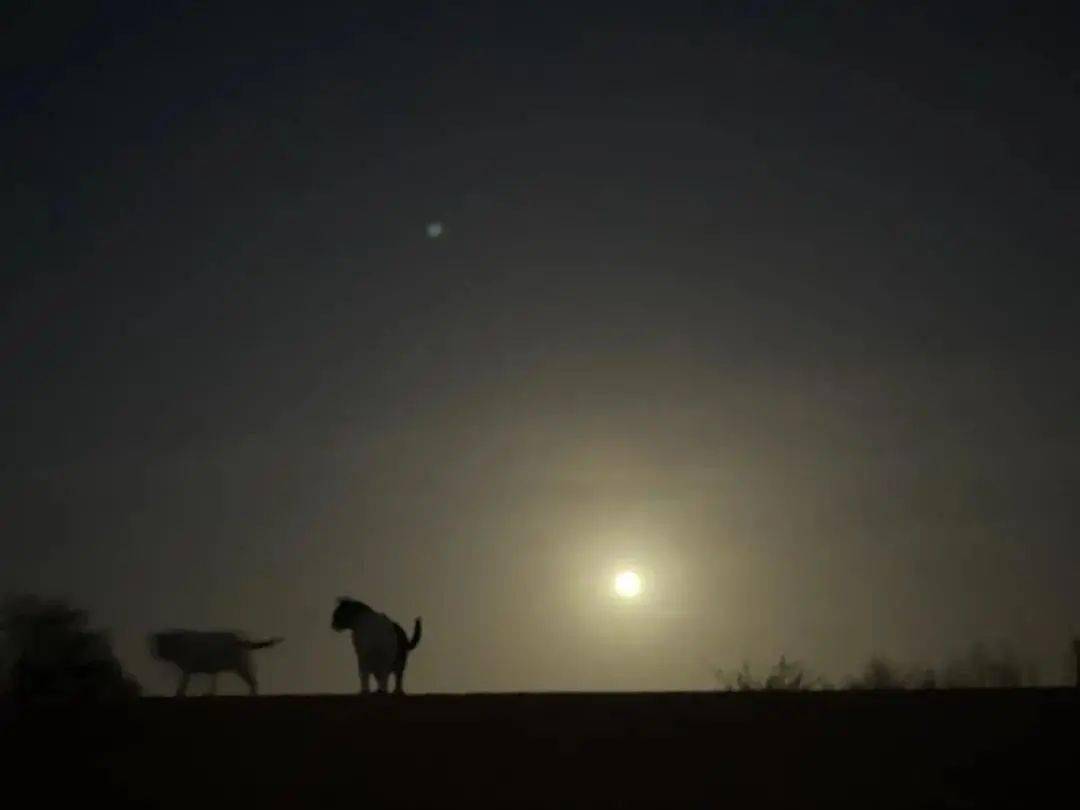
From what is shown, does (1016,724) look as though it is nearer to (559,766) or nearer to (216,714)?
(559,766)

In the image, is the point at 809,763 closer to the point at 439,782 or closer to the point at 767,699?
the point at 767,699

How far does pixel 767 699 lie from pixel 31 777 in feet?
26.7

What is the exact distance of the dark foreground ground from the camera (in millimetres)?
14312

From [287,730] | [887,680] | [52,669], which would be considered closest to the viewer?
[287,730]

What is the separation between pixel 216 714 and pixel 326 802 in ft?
10.1

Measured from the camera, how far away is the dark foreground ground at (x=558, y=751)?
14.3 metres

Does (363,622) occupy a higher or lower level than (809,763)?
higher

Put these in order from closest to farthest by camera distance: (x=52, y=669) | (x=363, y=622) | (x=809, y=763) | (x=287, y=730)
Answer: (x=809, y=763), (x=287, y=730), (x=363, y=622), (x=52, y=669)

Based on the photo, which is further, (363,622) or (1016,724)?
(363,622)

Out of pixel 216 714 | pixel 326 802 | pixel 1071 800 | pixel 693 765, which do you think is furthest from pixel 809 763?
pixel 216 714

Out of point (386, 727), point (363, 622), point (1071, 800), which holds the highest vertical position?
point (363, 622)

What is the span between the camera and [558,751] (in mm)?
15453

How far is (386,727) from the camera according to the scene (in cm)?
1612

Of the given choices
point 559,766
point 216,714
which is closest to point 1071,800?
point 559,766
